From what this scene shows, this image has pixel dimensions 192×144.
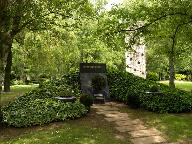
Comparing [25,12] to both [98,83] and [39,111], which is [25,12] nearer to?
[39,111]

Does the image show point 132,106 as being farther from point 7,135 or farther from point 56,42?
point 56,42

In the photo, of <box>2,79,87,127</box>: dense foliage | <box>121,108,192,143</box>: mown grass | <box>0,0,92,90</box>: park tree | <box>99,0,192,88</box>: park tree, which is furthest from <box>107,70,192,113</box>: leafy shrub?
<box>0,0,92,90</box>: park tree

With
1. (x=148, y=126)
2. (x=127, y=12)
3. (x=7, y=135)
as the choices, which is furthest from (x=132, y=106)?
(x=7, y=135)

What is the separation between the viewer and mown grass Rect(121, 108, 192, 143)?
13273 millimetres

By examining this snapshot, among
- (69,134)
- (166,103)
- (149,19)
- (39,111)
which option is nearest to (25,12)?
(39,111)

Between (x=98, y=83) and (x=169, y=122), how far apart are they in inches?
287

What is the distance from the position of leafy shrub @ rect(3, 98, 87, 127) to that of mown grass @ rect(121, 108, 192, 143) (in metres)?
2.81

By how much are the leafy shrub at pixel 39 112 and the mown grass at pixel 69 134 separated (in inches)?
13.1

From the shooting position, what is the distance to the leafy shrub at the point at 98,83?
21406 mm

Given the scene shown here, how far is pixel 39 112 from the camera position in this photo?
1493 cm

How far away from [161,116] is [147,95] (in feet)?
7.89

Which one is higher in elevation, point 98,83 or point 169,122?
point 98,83

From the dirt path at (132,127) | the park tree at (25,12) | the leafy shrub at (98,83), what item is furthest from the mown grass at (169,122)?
the park tree at (25,12)

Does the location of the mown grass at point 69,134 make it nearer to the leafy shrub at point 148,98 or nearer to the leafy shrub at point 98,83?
the leafy shrub at point 148,98
